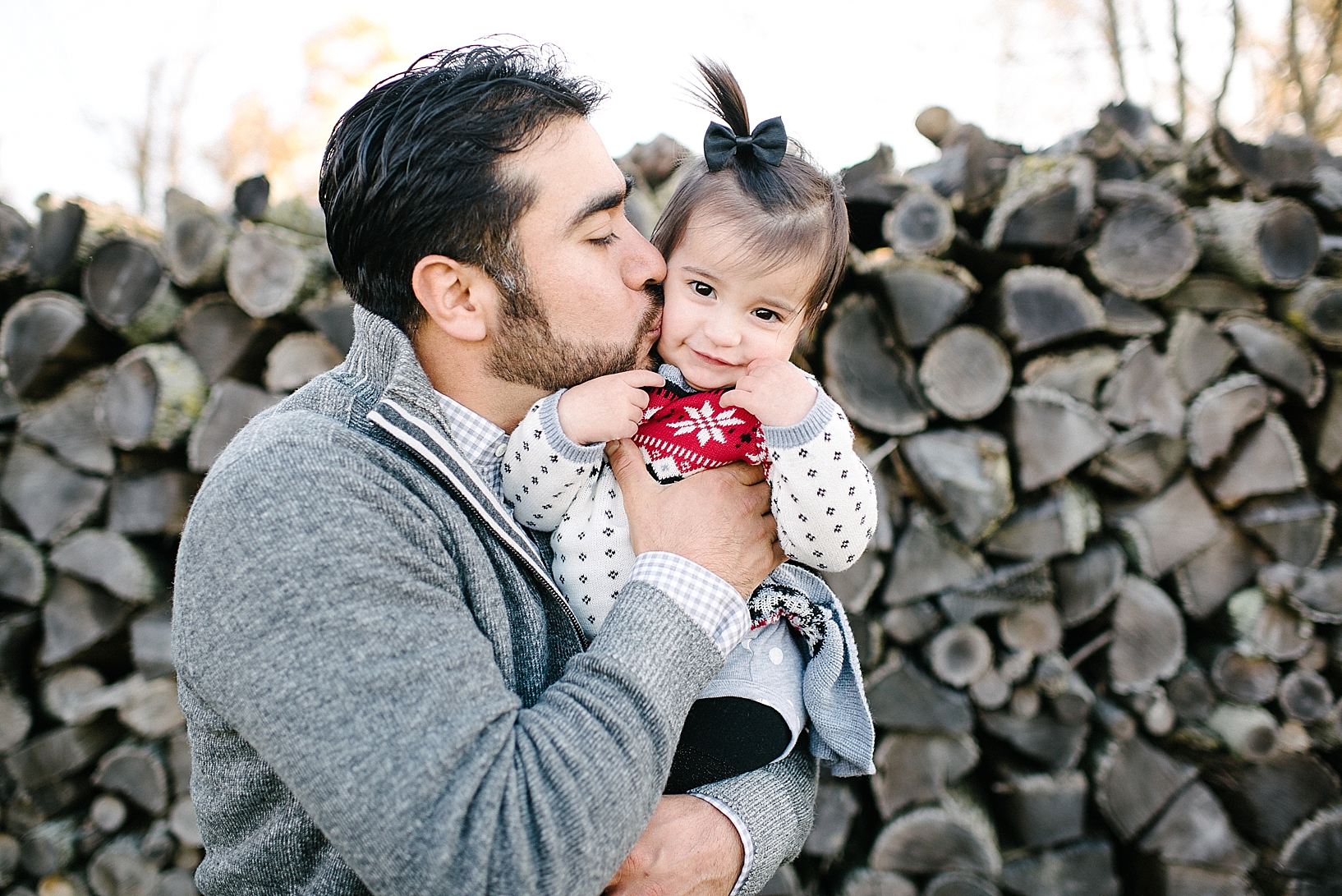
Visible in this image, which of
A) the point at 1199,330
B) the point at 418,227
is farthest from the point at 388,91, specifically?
the point at 1199,330

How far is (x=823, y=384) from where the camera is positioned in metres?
2.48

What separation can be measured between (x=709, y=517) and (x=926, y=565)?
146 centimetres

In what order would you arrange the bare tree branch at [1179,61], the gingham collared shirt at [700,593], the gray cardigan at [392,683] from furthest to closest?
1. the bare tree branch at [1179,61]
2. the gingham collared shirt at [700,593]
3. the gray cardigan at [392,683]

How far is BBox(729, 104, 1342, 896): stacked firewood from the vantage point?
241 cm

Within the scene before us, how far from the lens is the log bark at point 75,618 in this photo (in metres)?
2.74

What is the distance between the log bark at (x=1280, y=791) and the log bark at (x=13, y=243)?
4.54 meters

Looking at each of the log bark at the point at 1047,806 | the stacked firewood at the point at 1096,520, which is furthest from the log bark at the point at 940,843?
the log bark at the point at 1047,806

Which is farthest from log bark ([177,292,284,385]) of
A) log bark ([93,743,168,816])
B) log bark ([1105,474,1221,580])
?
log bark ([1105,474,1221,580])

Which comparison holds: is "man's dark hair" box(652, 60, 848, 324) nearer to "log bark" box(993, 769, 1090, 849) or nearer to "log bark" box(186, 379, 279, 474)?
"log bark" box(186, 379, 279, 474)

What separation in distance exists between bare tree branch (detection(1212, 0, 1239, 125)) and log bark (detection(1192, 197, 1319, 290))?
2.60 metres

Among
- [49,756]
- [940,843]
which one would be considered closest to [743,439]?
[940,843]

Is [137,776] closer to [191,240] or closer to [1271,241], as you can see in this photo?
[191,240]

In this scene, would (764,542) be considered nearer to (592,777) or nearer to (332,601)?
(592,777)

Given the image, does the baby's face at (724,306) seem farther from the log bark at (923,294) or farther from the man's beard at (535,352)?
the log bark at (923,294)
